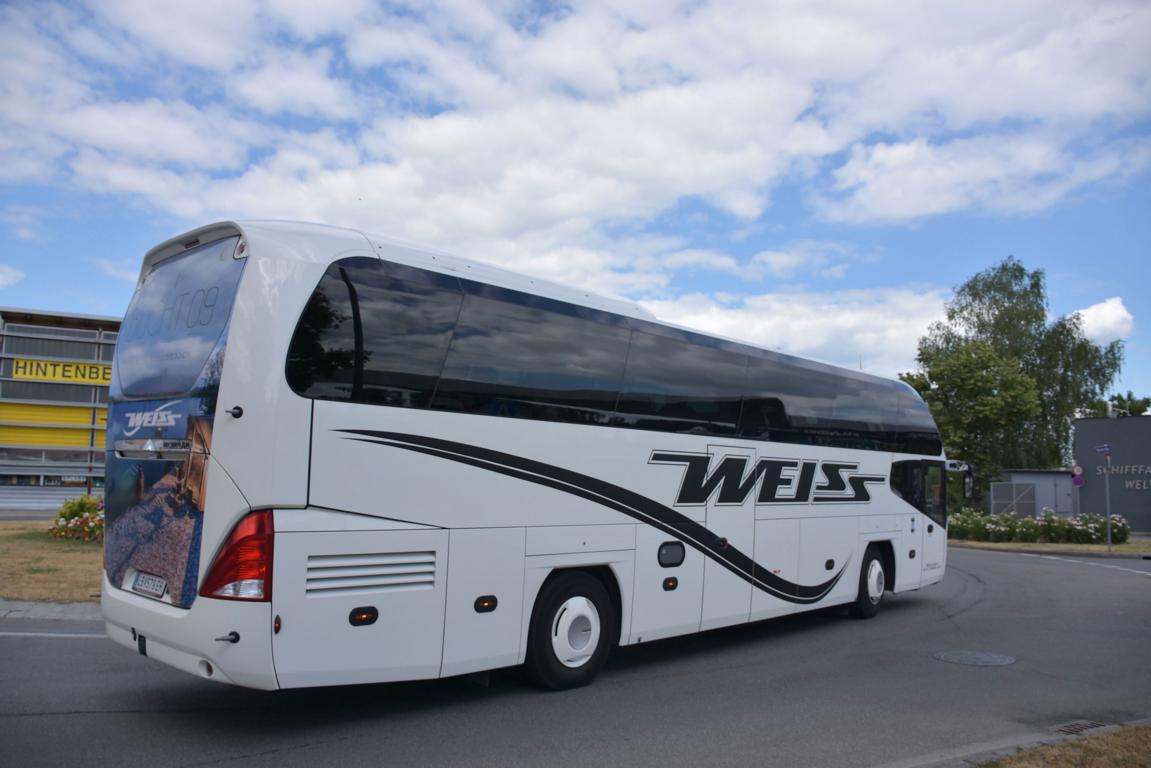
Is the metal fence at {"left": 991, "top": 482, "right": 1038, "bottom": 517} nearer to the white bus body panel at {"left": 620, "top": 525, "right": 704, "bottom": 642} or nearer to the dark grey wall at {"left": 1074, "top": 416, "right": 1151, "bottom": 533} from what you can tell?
the dark grey wall at {"left": 1074, "top": 416, "right": 1151, "bottom": 533}

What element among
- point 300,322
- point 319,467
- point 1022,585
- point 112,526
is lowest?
point 1022,585

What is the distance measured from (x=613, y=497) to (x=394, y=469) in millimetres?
2507

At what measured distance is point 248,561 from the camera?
5.73 m

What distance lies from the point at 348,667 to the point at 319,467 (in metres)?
1.39

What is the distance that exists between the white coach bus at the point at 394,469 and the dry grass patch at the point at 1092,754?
3556mm

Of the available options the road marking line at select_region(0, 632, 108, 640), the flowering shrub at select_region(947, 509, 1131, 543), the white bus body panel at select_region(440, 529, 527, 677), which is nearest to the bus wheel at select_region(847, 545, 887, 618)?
the white bus body panel at select_region(440, 529, 527, 677)

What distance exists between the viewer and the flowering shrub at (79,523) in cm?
1817

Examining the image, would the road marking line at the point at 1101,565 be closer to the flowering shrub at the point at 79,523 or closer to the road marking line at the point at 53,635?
the road marking line at the point at 53,635

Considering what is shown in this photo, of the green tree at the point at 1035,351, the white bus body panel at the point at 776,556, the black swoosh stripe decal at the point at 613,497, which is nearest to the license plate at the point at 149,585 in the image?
the black swoosh stripe decal at the point at 613,497

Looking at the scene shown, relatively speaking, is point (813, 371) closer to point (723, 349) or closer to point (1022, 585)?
point (723, 349)

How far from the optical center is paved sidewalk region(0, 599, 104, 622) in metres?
10.7

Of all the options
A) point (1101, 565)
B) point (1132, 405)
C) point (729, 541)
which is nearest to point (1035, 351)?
point (1132, 405)

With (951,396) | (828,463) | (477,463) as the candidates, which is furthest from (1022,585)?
(951,396)

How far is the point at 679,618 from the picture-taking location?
9.05 meters
